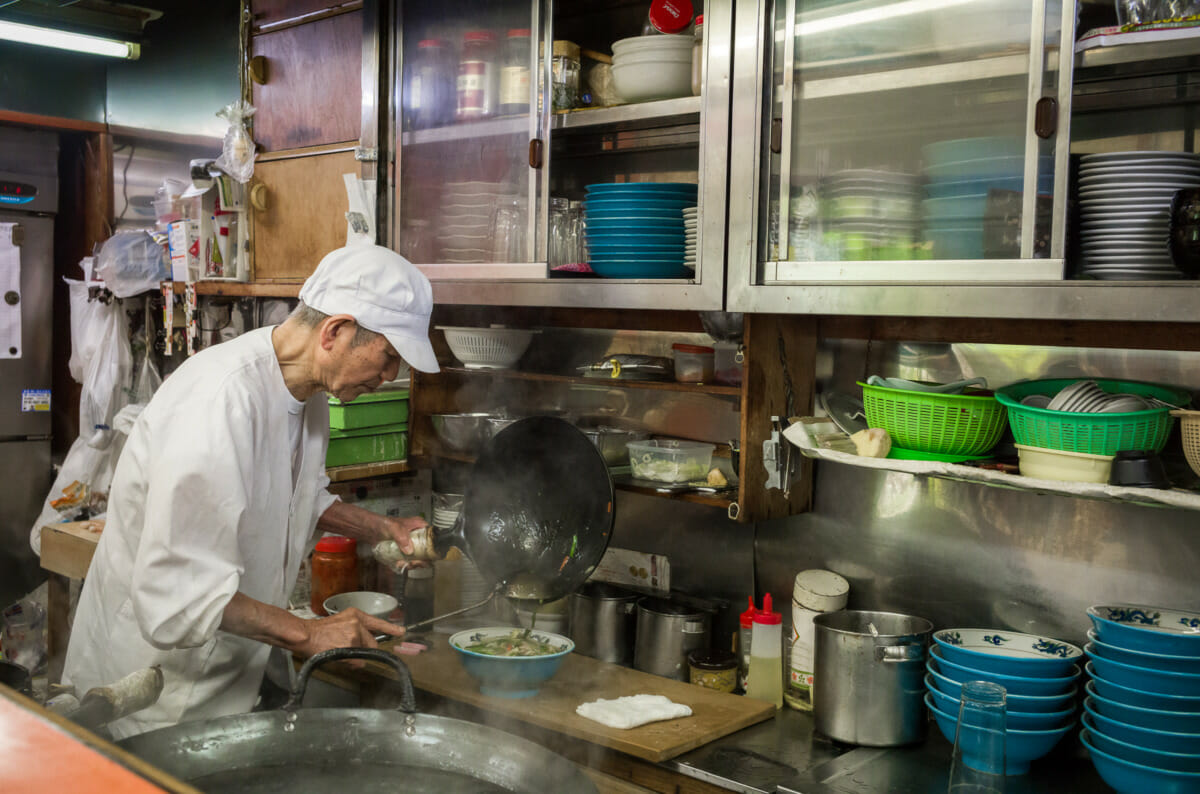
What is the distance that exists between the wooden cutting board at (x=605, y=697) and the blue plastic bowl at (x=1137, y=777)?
71 cm

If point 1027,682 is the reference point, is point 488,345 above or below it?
above

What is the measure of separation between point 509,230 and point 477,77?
1.44ft

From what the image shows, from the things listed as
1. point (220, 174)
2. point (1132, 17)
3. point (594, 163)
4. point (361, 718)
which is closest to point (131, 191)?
point (220, 174)

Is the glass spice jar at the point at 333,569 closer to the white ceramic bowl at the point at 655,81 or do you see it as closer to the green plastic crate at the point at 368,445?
the green plastic crate at the point at 368,445

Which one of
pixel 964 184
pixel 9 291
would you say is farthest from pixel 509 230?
pixel 9 291

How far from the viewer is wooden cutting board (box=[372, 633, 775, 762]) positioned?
213 cm

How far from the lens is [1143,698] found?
181 cm

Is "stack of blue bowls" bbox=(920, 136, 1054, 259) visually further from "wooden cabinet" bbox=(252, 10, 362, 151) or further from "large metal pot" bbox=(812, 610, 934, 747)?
"wooden cabinet" bbox=(252, 10, 362, 151)

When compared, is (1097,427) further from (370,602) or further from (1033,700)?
(370,602)

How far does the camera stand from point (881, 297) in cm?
194

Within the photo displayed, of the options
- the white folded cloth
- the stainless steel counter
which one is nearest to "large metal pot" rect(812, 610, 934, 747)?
the stainless steel counter

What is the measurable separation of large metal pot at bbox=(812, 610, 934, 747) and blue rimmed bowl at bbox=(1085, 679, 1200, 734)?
1.19ft

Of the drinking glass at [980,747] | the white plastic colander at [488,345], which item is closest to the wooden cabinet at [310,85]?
the white plastic colander at [488,345]

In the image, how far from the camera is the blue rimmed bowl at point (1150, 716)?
69.6 inches
